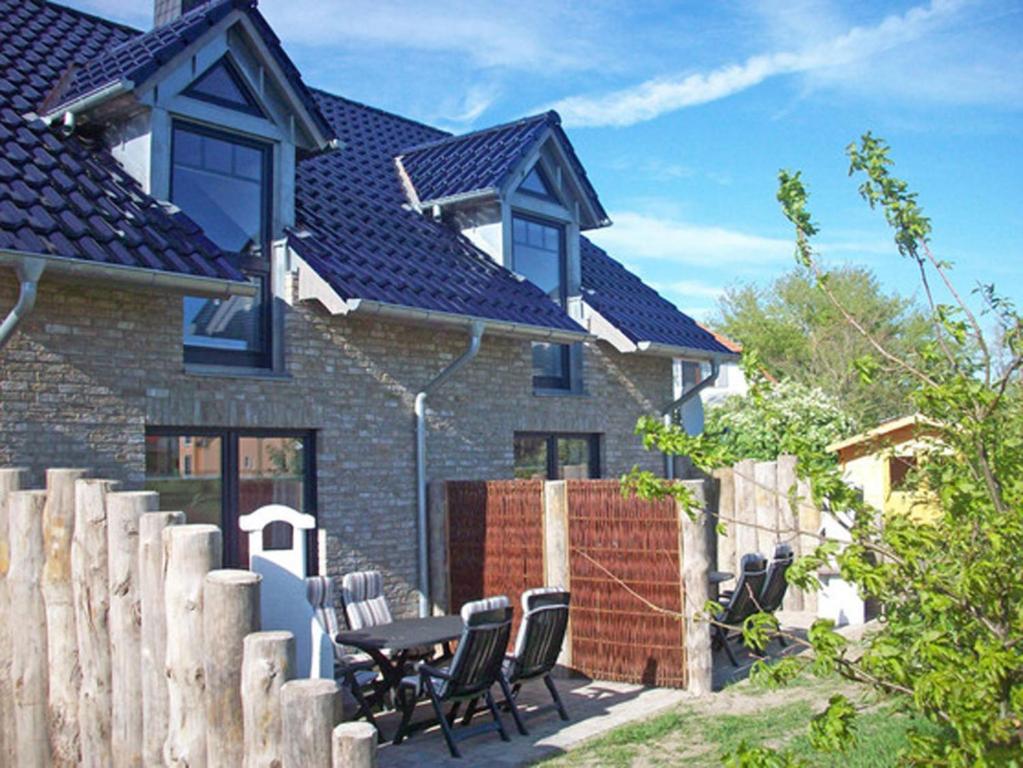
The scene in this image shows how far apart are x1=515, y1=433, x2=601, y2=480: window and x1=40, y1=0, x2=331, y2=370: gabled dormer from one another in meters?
4.02

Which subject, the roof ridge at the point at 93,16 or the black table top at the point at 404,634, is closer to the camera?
the black table top at the point at 404,634

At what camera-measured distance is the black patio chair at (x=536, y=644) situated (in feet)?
27.7

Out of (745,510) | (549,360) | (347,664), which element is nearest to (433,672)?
(347,664)

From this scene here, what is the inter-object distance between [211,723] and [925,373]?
332 centimetres

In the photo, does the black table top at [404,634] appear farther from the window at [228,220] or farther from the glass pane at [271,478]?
the window at [228,220]

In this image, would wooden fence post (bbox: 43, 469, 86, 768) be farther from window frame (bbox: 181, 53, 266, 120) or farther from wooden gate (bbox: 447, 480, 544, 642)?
wooden gate (bbox: 447, 480, 544, 642)

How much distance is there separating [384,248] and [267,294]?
6.45 feet

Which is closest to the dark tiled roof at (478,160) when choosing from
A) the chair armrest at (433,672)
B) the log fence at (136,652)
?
the chair armrest at (433,672)

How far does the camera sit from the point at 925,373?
4172 mm

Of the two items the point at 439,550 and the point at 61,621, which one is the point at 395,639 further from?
the point at 439,550

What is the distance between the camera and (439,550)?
11.5 metres

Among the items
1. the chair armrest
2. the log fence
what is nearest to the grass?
the chair armrest

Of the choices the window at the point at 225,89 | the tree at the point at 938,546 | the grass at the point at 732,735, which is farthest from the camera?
the window at the point at 225,89

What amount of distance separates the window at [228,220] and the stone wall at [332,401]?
299 mm
